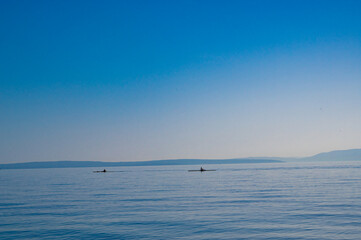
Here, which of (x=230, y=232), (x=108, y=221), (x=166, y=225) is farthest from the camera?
(x=108, y=221)

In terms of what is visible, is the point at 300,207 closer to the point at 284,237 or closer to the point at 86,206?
the point at 284,237

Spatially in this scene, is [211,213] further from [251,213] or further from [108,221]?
[108,221]

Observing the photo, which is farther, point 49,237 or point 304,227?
point 304,227

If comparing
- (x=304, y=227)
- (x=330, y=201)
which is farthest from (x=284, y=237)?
(x=330, y=201)

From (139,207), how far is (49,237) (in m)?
15.1

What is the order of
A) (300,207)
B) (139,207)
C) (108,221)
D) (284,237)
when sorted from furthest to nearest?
(139,207)
(300,207)
(108,221)
(284,237)

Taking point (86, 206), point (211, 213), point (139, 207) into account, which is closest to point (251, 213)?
point (211, 213)

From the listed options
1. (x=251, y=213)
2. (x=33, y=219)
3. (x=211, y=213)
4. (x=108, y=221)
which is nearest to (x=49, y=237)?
(x=108, y=221)

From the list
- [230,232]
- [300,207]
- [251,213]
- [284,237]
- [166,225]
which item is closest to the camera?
Answer: [284,237]

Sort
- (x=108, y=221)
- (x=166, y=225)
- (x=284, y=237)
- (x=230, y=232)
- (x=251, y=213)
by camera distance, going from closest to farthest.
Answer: (x=284, y=237), (x=230, y=232), (x=166, y=225), (x=108, y=221), (x=251, y=213)

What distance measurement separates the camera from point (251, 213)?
33.3 m

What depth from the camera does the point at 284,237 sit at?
2355 cm

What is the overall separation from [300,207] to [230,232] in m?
14.2

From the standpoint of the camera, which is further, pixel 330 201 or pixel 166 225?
pixel 330 201
